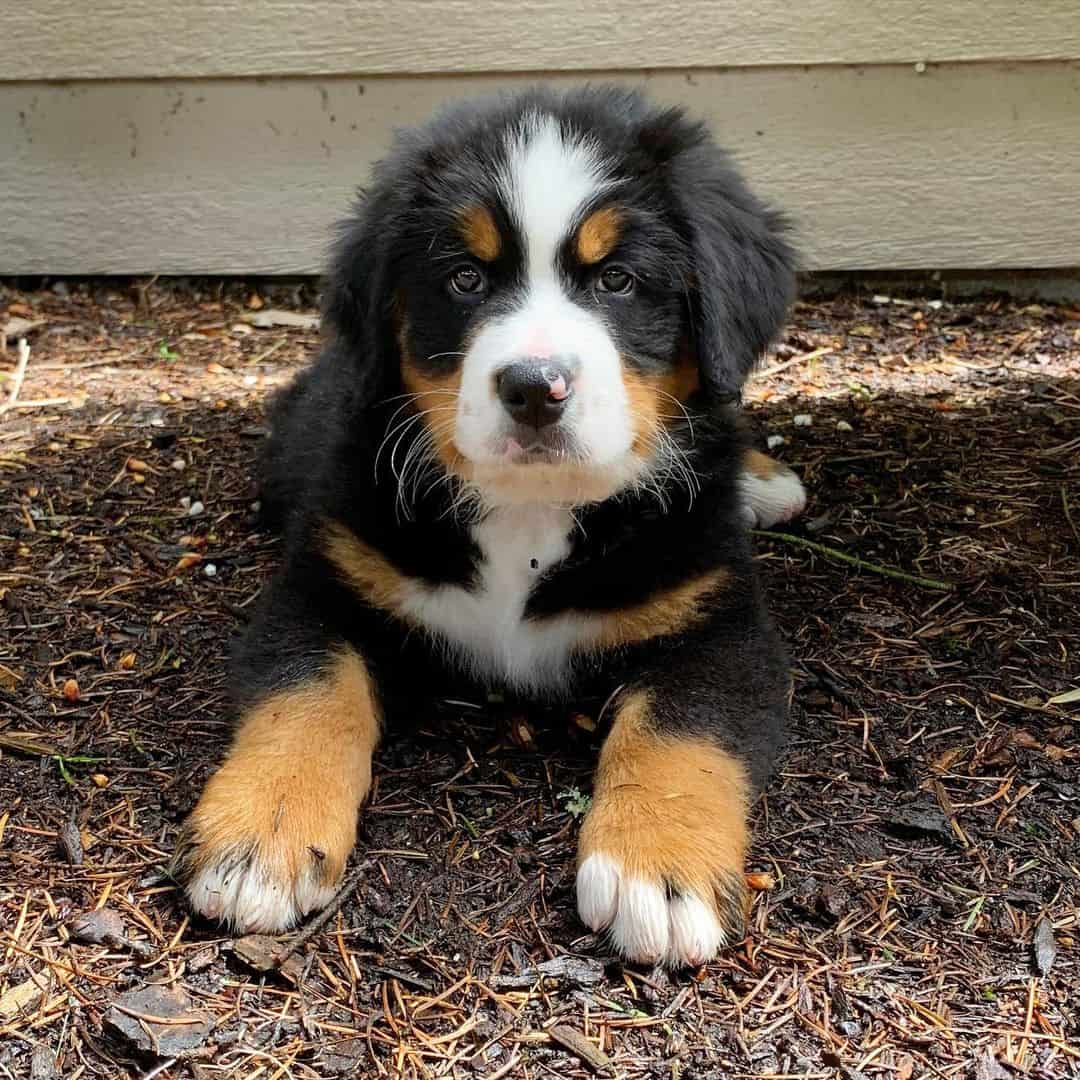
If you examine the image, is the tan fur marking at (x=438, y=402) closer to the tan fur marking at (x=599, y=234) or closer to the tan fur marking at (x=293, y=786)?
the tan fur marking at (x=599, y=234)

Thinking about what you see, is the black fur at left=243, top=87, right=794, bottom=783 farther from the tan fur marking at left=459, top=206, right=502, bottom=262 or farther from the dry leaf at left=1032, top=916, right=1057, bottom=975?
the dry leaf at left=1032, top=916, right=1057, bottom=975

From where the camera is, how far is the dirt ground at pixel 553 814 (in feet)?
6.76

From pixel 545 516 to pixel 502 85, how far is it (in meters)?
2.86

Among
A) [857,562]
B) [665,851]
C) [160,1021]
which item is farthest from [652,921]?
[857,562]

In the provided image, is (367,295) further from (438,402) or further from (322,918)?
(322,918)

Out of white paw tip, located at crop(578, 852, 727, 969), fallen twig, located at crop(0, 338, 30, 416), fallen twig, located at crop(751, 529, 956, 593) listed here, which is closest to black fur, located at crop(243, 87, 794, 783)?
white paw tip, located at crop(578, 852, 727, 969)

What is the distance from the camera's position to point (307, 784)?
239 cm

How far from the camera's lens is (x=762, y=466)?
3.76 m

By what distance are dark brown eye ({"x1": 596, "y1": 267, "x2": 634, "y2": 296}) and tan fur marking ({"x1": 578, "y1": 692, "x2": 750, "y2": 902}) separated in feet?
2.81

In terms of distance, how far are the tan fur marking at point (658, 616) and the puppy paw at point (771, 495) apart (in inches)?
36.0

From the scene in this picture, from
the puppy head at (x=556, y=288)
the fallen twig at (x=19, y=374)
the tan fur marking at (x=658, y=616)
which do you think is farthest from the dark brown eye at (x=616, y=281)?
the fallen twig at (x=19, y=374)

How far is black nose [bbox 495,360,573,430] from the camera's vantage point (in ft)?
7.47

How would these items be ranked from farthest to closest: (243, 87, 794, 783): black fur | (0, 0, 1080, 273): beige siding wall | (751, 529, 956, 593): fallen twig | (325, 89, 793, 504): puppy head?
1. (0, 0, 1080, 273): beige siding wall
2. (751, 529, 956, 593): fallen twig
3. (243, 87, 794, 783): black fur
4. (325, 89, 793, 504): puppy head

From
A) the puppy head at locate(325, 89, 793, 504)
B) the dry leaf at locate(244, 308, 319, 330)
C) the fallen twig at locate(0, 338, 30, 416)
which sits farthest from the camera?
the dry leaf at locate(244, 308, 319, 330)
